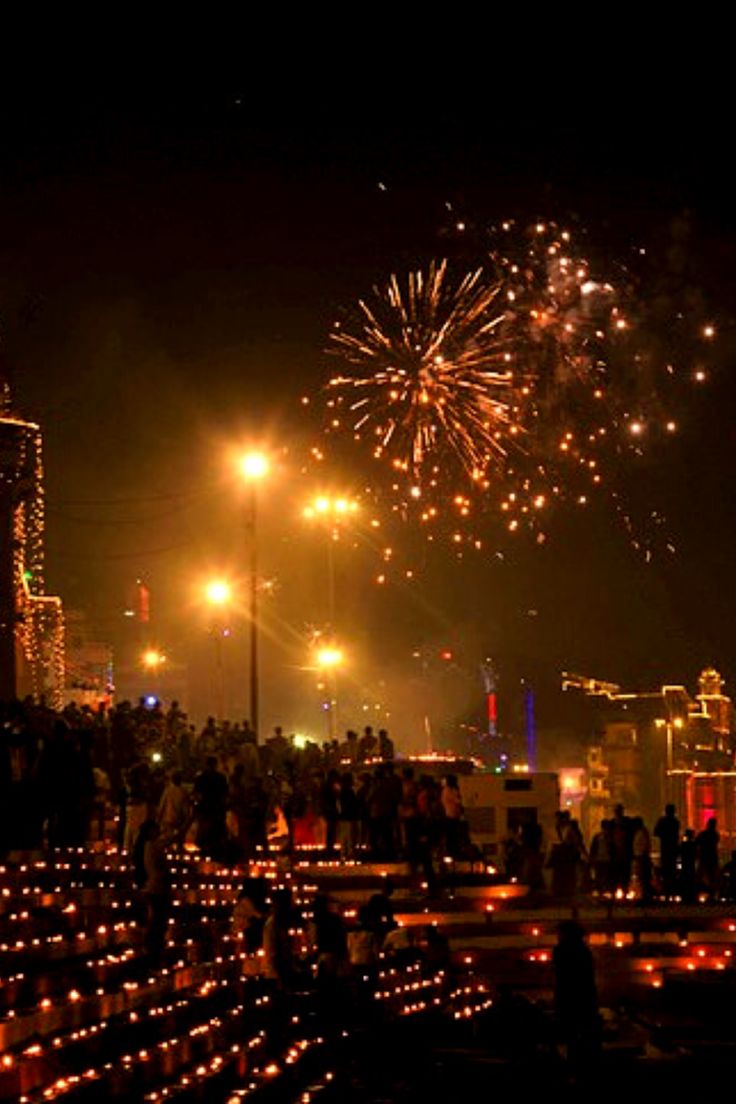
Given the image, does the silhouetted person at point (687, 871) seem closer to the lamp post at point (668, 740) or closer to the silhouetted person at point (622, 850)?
the silhouetted person at point (622, 850)

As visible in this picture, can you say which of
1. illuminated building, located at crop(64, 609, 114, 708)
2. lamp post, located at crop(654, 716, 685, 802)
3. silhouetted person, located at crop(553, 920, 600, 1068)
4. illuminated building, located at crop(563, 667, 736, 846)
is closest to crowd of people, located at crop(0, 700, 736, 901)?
silhouetted person, located at crop(553, 920, 600, 1068)

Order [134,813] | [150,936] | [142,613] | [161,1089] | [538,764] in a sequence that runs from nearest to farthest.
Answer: [161,1089] → [150,936] → [134,813] → [142,613] → [538,764]

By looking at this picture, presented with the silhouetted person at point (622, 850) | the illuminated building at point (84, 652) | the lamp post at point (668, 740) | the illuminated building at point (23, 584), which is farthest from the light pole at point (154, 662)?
the silhouetted person at point (622, 850)

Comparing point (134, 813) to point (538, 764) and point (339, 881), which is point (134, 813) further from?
point (538, 764)

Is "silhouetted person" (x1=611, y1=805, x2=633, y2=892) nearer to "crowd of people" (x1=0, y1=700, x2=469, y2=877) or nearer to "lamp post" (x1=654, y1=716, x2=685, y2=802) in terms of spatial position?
"crowd of people" (x1=0, y1=700, x2=469, y2=877)

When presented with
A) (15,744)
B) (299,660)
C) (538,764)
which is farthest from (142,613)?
(15,744)

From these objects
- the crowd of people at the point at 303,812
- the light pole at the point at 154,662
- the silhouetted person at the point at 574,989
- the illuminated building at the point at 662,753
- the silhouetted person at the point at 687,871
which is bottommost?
the silhouetted person at the point at 574,989

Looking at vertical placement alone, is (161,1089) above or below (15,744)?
below

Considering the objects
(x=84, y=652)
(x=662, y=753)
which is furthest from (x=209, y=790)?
(x=662, y=753)

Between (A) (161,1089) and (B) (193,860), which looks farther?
(B) (193,860)
